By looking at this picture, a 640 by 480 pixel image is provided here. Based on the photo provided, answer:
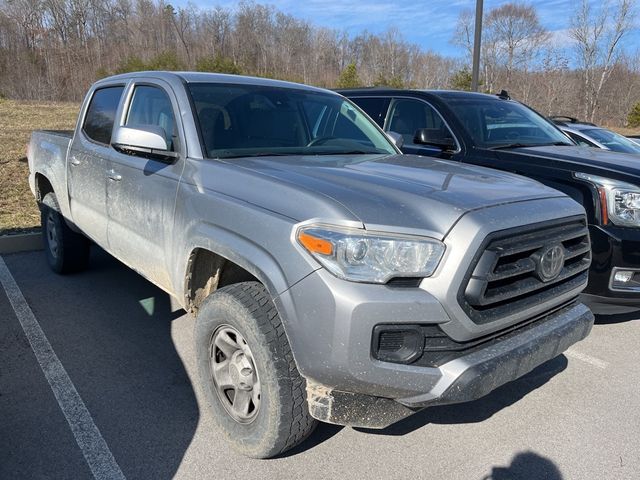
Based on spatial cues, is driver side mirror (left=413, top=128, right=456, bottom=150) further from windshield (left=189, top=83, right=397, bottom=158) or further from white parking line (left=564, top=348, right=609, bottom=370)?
white parking line (left=564, top=348, right=609, bottom=370)

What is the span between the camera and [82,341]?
13.0 ft

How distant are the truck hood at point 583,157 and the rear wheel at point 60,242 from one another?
4095mm

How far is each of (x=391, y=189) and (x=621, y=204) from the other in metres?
2.35

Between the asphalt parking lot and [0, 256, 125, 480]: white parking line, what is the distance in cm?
2

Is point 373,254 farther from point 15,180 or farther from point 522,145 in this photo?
point 15,180

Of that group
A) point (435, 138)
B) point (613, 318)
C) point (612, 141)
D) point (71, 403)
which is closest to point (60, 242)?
point (71, 403)

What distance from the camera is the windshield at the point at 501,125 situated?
5199 mm

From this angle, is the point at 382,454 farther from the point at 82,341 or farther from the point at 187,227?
the point at 82,341

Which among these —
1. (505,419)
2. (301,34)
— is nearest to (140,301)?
(505,419)

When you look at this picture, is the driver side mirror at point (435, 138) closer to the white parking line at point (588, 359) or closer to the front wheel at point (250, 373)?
the white parking line at point (588, 359)

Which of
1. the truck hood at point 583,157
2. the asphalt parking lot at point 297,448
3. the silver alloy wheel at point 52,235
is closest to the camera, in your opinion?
the asphalt parking lot at point 297,448

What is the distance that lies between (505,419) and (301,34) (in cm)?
6919

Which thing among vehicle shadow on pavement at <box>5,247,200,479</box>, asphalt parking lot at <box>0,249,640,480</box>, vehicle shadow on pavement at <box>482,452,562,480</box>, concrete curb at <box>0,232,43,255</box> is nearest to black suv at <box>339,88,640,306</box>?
asphalt parking lot at <box>0,249,640,480</box>

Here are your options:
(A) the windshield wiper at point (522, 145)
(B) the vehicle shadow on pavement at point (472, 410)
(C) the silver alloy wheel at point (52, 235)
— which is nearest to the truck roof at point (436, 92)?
(A) the windshield wiper at point (522, 145)
